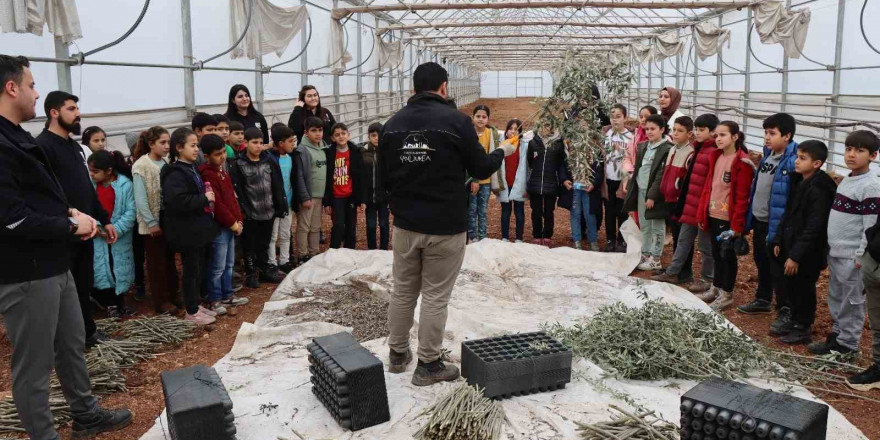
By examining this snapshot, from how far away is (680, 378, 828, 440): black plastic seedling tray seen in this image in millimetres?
2730

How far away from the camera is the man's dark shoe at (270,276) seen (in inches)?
254

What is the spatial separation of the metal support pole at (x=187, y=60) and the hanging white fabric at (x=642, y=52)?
14107 mm

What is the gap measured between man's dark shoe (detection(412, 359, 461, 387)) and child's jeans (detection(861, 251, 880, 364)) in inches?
98.6

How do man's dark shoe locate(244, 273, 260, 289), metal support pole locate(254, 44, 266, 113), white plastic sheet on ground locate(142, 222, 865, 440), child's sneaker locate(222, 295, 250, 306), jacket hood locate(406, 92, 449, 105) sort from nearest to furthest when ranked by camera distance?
white plastic sheet on ground locate(142, 222, 865, 440) → jacket hood locate(406, 92, 449, 105) → child's sneaker locate(222, 295, 250, 306) → man's dark shoe locate(244, 273, 260, 289) → metal support pole locate(254, 44, 266, 113)

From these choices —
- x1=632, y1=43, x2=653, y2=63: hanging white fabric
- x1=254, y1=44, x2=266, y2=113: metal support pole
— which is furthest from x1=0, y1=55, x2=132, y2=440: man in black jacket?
x1=632, y1=43, x2=653, y2=63: hanging white fabric

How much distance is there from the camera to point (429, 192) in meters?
3.58

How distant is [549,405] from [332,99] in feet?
34.1

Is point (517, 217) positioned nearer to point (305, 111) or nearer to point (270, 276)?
point (305, 111)

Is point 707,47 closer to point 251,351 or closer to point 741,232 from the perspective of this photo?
point 741,232

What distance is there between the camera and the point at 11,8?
441cm

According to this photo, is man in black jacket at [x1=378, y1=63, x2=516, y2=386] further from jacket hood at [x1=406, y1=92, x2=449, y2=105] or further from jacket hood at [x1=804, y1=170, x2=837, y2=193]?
jacket hood at [x1=804, y1=170, x2=837, y2=193]

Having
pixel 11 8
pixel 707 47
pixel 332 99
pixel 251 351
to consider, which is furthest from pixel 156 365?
pixel 707 47

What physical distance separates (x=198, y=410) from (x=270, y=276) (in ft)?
11.5

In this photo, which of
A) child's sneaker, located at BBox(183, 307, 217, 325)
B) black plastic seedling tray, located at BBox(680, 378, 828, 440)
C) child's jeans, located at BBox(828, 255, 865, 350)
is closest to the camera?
black plastic seedling tray, located at BBox(680, 378, 828, 440)
